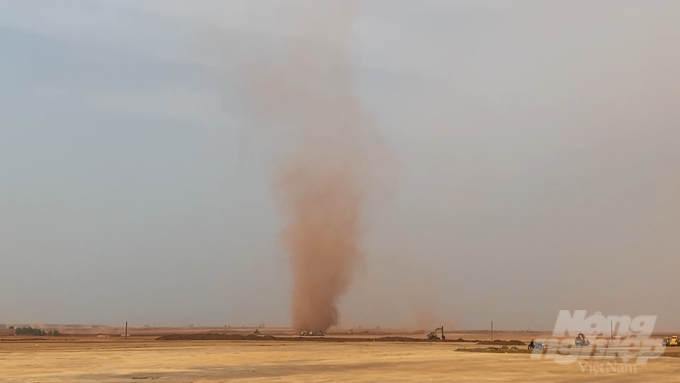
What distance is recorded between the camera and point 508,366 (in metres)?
51.3

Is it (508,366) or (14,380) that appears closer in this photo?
(14,380)

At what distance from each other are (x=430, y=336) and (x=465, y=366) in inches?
3630

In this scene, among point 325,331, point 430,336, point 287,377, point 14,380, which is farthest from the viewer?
point 325,331

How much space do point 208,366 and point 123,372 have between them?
22.6ft

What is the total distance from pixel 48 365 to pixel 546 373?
116 ft

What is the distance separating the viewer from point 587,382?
3828cm

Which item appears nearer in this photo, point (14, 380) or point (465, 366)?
point (14, 380)

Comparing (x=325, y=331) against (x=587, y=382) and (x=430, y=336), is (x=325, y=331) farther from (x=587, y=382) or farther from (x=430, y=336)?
(x=587, y=382)

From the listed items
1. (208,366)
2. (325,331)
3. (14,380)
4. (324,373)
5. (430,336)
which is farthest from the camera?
(325,331)

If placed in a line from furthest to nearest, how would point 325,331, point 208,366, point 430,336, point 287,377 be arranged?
1. point 325,331
2. point 430,336
3. point 208,366
4. point 287,377

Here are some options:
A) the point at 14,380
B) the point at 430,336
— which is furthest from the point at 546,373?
the point at 430,336

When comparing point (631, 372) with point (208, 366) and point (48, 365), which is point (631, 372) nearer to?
point (208, 366)

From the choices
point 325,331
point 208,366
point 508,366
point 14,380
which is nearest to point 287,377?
point 208,366

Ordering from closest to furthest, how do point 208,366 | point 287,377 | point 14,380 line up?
point 14,380 → point 287,377 → point 208,366
